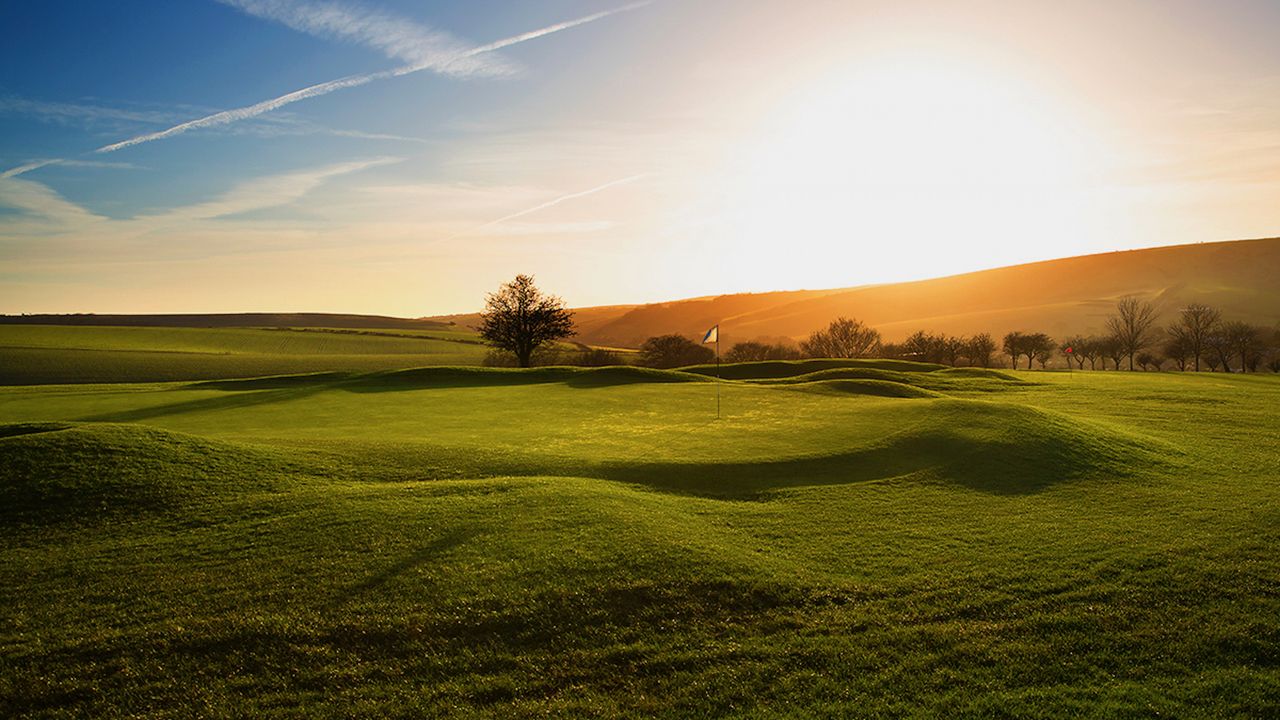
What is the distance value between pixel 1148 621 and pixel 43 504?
2048cm

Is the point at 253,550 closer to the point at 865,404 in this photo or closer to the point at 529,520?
the point at 529,520

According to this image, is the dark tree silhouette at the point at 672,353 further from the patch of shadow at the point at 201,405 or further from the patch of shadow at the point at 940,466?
the patch of shadow at the point at 940,466

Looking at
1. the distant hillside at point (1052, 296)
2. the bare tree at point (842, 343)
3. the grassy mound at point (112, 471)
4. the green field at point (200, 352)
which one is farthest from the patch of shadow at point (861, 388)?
the distant hillside at point (1052, 296)

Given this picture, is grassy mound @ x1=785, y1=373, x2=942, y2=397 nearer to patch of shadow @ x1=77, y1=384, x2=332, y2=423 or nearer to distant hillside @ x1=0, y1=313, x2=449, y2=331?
patch of shadow @ x1=77, y1=384, x2=332, y2=423

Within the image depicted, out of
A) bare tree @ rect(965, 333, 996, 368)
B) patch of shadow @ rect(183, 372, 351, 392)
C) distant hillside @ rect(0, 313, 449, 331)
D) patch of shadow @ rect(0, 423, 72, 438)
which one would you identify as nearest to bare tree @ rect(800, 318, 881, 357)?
bare tree @ rect(965, 333, 996, 368)

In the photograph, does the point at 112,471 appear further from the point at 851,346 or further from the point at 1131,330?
the point at 1131,330

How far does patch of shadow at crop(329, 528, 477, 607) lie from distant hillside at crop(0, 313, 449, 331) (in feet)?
451

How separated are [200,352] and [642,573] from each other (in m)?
94.3

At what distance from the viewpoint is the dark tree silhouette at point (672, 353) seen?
70875 mm

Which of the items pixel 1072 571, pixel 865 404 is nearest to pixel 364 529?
pixel 1072 571

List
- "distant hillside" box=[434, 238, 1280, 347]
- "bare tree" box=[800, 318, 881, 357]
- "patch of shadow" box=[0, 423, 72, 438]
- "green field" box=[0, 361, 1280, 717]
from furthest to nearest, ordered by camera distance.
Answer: "distant hillside" box=[434, 238, 1280, 347] → "bare tree" box=[800, 318, 881, 357] → "patch of shadow" box=[0, 423, 72, 438] → "green field" box=[0, 361, 1280, 717]

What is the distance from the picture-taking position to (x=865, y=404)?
29.1 m

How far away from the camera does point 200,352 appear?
86.1 m

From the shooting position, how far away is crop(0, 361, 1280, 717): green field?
8.13 meters
